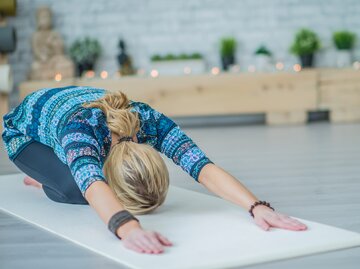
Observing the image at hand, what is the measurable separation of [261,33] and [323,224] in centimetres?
391

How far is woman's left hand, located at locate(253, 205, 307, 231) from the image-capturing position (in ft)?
6.81

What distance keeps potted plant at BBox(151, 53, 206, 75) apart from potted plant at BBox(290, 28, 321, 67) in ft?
2.38

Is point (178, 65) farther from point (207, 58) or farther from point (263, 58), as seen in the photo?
point (263, 58)

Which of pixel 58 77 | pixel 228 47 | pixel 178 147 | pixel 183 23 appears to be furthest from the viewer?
pixel 183 23

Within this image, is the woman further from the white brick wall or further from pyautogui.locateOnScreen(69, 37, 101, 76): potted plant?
the white brick wall

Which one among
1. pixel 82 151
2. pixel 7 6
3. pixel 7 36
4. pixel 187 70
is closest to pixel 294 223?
pixel 82 151

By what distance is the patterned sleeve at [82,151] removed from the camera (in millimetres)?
1972

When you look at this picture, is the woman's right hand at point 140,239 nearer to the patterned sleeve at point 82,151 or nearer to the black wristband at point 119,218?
the black wristband at point 119,218

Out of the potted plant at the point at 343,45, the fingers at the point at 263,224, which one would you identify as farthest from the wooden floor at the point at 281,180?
the potted plant at the point at 343,45

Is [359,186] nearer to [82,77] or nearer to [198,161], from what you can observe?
[198,161]

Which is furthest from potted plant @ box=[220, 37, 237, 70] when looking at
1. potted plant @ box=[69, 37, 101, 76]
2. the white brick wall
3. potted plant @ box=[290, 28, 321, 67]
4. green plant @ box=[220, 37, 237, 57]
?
potted plant @ box=[69, 37, 101, 76]

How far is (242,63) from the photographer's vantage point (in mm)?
5953

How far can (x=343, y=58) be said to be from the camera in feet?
19.1

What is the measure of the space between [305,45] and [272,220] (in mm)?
3732
